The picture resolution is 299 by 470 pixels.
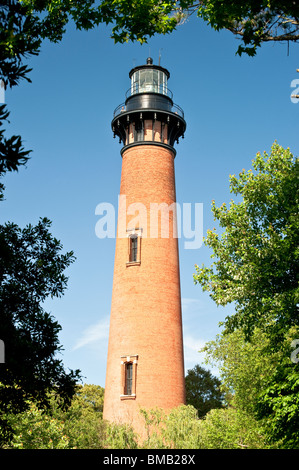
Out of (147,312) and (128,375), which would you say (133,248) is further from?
(128,375)

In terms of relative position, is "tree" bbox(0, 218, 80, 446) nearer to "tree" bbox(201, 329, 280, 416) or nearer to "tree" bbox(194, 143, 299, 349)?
"tree" bbox(194, 143, 299, 349)

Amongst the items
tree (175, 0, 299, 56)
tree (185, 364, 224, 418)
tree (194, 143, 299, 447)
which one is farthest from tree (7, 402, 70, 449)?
tree (185, 364, 224, 418)

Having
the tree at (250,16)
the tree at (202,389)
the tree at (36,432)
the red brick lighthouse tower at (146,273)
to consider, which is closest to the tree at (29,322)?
the tree at (250,16)

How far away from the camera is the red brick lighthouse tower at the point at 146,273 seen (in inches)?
1032

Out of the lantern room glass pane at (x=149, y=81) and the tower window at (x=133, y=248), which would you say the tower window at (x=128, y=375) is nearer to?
the tower window at (x=133, y=248)

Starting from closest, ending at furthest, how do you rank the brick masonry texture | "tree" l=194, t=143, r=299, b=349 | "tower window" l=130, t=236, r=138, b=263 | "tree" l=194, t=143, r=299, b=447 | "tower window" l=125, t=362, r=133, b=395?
1. "tree" l=194, t=143, r=299, b=447
2. "tree" l=194, t=143, r=299, b=349
3. the brick masonry texture
4. "tower window" l=125, t=362, r=133, b=395
5. "tower window" l=130, t=236, r=138, b=263

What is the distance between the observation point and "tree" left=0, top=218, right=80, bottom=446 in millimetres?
9539

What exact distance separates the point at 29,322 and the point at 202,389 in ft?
140

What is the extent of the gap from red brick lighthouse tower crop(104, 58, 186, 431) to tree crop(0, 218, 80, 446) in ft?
49.9

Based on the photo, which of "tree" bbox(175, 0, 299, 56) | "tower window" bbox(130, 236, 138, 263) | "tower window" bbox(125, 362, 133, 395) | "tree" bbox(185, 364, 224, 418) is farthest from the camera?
"tree" bbox(185, 364, 224, 418)

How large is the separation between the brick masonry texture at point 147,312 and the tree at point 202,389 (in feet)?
75.4

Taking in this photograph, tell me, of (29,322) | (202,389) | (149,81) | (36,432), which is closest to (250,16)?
(29,322)

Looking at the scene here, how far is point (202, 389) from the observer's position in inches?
1965
